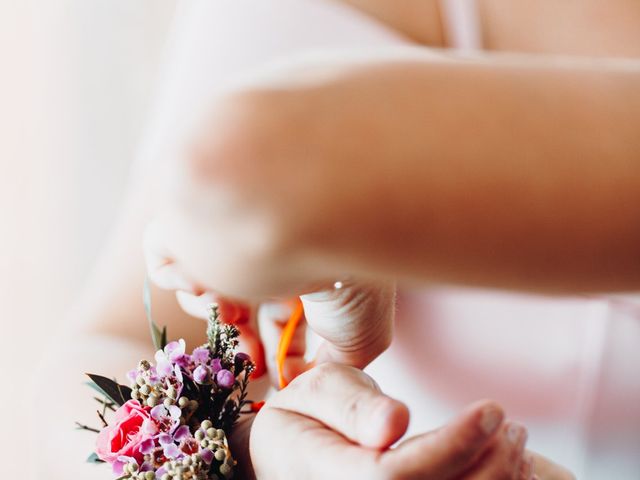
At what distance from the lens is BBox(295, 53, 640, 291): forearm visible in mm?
118

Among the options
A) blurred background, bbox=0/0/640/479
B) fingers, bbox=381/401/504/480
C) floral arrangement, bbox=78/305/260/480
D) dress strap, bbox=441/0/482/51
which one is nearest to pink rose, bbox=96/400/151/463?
floral arrangement, bbox=78/305/260/480

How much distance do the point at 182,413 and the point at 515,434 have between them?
0.18m

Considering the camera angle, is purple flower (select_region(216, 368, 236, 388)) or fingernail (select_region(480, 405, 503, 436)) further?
purple flower (select_region(216, 368, 236, 388))

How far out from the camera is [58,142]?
0.93 metres

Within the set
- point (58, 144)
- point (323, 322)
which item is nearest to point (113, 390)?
point (323, 322)

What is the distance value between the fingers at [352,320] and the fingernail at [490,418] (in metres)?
0.08

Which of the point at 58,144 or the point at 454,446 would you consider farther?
the point at 58,144

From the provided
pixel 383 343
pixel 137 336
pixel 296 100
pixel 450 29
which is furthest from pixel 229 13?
pixel 296 100

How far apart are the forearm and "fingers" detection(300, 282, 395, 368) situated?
11 centimetres

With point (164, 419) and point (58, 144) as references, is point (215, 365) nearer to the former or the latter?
point (164, 419)

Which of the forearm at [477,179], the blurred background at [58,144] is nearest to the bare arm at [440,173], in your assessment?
the forearm at [477,179]

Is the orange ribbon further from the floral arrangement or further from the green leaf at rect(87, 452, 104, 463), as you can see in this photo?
the green leaf at rect(87, 452, 104, 463)

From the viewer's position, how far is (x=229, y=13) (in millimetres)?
687

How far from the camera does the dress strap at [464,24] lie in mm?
545
